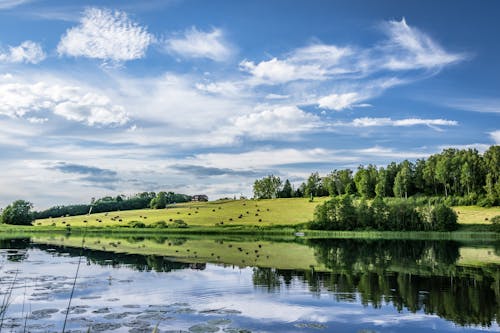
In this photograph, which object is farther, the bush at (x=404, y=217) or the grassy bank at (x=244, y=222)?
the bush at (x=404, y=217)

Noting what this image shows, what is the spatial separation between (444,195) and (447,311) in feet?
477

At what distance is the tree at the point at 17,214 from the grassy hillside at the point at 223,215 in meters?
3.47

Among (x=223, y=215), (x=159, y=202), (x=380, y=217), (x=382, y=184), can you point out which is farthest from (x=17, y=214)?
(x=382, y=184)

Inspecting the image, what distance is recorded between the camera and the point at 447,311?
23.8 meters

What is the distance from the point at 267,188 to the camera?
187125mm

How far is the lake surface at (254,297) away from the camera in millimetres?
20469

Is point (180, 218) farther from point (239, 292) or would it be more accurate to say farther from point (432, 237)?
point (239, 292)

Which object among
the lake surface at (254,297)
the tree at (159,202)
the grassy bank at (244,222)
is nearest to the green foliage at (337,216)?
the grassy bank at (244,222)

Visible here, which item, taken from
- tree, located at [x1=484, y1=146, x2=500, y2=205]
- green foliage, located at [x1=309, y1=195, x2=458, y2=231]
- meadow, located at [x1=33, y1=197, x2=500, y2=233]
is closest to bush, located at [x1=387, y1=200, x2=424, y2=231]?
green foliage, located at [x1=309, y1=195, x2=458, y2=231]

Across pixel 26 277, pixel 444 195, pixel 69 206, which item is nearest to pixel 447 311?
pixel 26 277

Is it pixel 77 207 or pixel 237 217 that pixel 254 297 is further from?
pixel 77 207

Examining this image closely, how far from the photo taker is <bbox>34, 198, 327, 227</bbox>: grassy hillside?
429ft

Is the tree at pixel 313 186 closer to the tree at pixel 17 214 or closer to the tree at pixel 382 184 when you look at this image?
the tree at pixel 382 184

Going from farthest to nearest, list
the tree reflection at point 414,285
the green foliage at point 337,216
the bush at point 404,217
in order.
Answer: the green foliage at point 337,216
the bush at point 404,217
the tree reflection at point 414,285
